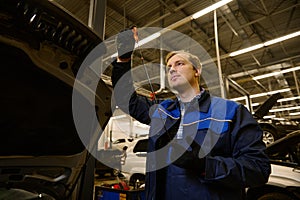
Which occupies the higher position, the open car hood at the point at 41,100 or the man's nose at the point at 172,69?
the man's nose at the point at 172,69

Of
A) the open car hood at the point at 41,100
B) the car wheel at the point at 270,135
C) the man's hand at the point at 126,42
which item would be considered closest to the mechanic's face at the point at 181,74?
the man's hand at the point at 126,42

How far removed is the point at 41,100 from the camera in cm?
81

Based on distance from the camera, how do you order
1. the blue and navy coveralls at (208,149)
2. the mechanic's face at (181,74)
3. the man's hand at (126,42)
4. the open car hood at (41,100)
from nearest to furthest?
the open car hood at (41,100), the blue and navy coveralls at (208,149), the man's hand at (126,42), the mechanic's face at (181,74)

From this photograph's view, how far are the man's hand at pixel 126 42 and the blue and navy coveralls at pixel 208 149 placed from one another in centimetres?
6

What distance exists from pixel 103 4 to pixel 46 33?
112 centimetres

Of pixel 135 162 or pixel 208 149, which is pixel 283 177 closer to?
pixel 208 149

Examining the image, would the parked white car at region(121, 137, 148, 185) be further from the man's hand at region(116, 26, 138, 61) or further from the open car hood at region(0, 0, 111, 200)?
the open car hood at region(0, 0, 111, 200)

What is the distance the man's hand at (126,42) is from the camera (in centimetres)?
125

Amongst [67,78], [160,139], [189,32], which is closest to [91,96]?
[67,78]

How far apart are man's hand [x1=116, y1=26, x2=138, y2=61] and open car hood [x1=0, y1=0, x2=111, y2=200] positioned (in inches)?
17.3

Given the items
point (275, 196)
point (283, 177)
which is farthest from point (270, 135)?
Result: point (275, 196)

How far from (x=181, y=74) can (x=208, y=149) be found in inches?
20.8

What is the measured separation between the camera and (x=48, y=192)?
841 millimetres

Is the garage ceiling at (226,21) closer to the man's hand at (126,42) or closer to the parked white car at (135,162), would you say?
the parked white car at (135,162)
